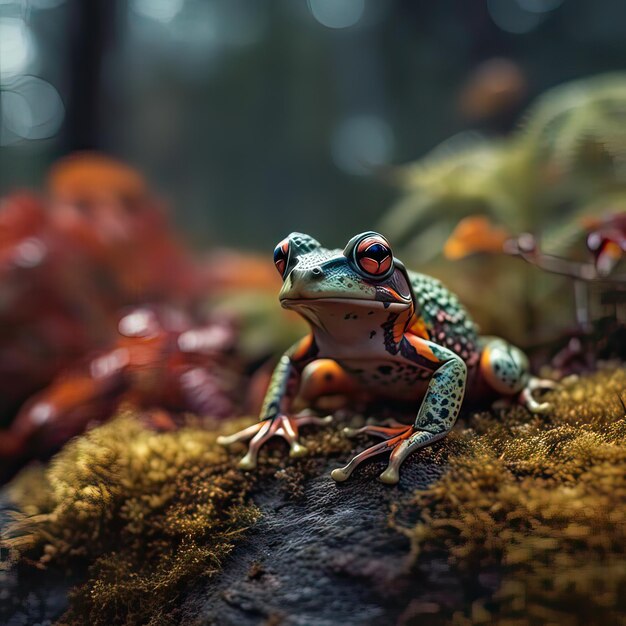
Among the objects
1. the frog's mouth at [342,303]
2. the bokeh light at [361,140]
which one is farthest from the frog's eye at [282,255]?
the bokeh light at [361,140]

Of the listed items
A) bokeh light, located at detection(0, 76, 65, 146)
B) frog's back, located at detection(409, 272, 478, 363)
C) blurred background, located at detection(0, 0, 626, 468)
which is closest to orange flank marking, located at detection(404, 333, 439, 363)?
frog's back, located at detection(409, 272, 478, 363)

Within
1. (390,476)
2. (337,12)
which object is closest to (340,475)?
(390,476)

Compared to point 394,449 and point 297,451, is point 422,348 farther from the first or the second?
point 297,451

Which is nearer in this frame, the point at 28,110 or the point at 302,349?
the point at 302,349

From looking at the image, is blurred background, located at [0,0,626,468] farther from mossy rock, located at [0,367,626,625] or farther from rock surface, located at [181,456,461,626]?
rock surface, located at [181,456,461,626]

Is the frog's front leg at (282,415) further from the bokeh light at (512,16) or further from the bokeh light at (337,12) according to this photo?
the bokeh light at (337,12)

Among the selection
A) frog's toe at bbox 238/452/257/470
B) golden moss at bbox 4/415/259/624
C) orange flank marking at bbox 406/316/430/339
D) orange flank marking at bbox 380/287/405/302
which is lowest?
golden moss at bbox 4/415/259/624
